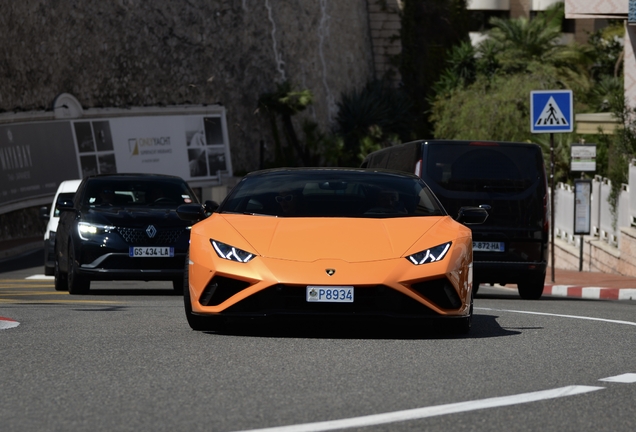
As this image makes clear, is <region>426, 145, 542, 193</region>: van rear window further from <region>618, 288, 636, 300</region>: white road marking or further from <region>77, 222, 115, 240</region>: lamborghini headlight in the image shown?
<region>77, 222, 115, 240</region>: lamborghini headlight

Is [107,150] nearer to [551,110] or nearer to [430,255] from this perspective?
[551,110]

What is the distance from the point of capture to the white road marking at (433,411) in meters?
5.84

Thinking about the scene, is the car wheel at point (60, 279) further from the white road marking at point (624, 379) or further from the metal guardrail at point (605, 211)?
the metal guardrail at point (605, 211)

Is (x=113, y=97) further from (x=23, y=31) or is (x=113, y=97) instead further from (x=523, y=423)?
(x=523, y=423)

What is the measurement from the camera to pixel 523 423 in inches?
239

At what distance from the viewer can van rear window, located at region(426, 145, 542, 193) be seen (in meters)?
16.8

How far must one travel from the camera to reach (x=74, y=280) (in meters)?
15.8

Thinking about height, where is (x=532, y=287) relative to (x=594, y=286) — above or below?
above

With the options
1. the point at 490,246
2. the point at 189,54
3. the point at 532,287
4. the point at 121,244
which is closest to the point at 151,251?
the point at 121,244

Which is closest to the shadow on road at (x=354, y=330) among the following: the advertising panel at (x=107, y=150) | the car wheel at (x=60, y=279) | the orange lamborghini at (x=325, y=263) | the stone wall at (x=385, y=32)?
the orange lamborghini at (x=325, y=263)

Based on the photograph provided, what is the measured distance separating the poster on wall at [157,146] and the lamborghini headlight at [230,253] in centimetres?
3482

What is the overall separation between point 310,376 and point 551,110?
15249 millimetres

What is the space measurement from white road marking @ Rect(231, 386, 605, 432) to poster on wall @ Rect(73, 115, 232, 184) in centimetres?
3780

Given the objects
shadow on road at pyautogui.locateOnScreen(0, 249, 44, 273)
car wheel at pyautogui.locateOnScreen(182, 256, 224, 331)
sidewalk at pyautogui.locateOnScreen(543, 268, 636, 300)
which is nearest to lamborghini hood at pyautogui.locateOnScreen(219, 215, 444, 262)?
car wheel at pyautogui.locateOnScreen(182, 256, 224, 331)
